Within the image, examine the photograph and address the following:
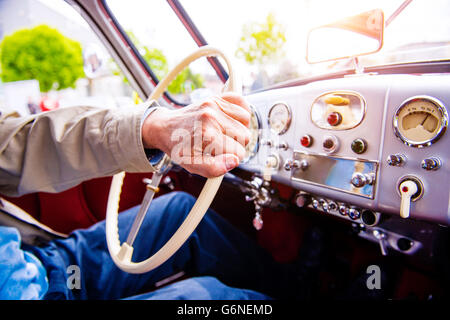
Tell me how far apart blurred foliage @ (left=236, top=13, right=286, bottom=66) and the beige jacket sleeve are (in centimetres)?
106

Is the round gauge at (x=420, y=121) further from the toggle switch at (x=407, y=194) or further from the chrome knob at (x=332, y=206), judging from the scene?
the chrome knob at (x=332, y=206)

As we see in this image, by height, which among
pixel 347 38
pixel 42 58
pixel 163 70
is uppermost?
pixel 42 58

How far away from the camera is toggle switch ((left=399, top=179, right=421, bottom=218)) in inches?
22.3

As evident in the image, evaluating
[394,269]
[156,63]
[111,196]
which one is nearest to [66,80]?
[156,63]

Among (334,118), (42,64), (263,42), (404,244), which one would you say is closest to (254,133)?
(334,118)

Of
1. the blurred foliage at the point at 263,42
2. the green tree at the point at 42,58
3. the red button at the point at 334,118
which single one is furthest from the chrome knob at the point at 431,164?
the green tree at the point at 42,58

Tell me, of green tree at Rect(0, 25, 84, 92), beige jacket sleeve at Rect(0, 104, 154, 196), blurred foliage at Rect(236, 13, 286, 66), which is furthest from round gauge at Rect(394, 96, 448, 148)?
green tree at Rect(0, 25, 84, 92)

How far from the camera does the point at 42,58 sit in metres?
2.68

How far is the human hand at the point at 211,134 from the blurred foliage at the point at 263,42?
3.64 ft

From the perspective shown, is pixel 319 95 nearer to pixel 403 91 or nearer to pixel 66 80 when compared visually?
pixel 403 91

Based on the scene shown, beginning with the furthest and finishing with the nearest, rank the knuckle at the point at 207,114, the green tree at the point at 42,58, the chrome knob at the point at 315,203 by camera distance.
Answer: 1. the green tree at the point at 42,58
2. the chrome knob at the point at 315,203
3. the knuckle at the point at 207,114

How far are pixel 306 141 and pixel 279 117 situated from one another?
14cm

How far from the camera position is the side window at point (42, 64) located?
1887mm

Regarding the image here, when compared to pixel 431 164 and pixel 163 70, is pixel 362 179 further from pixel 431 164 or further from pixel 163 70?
pixel 163 70
